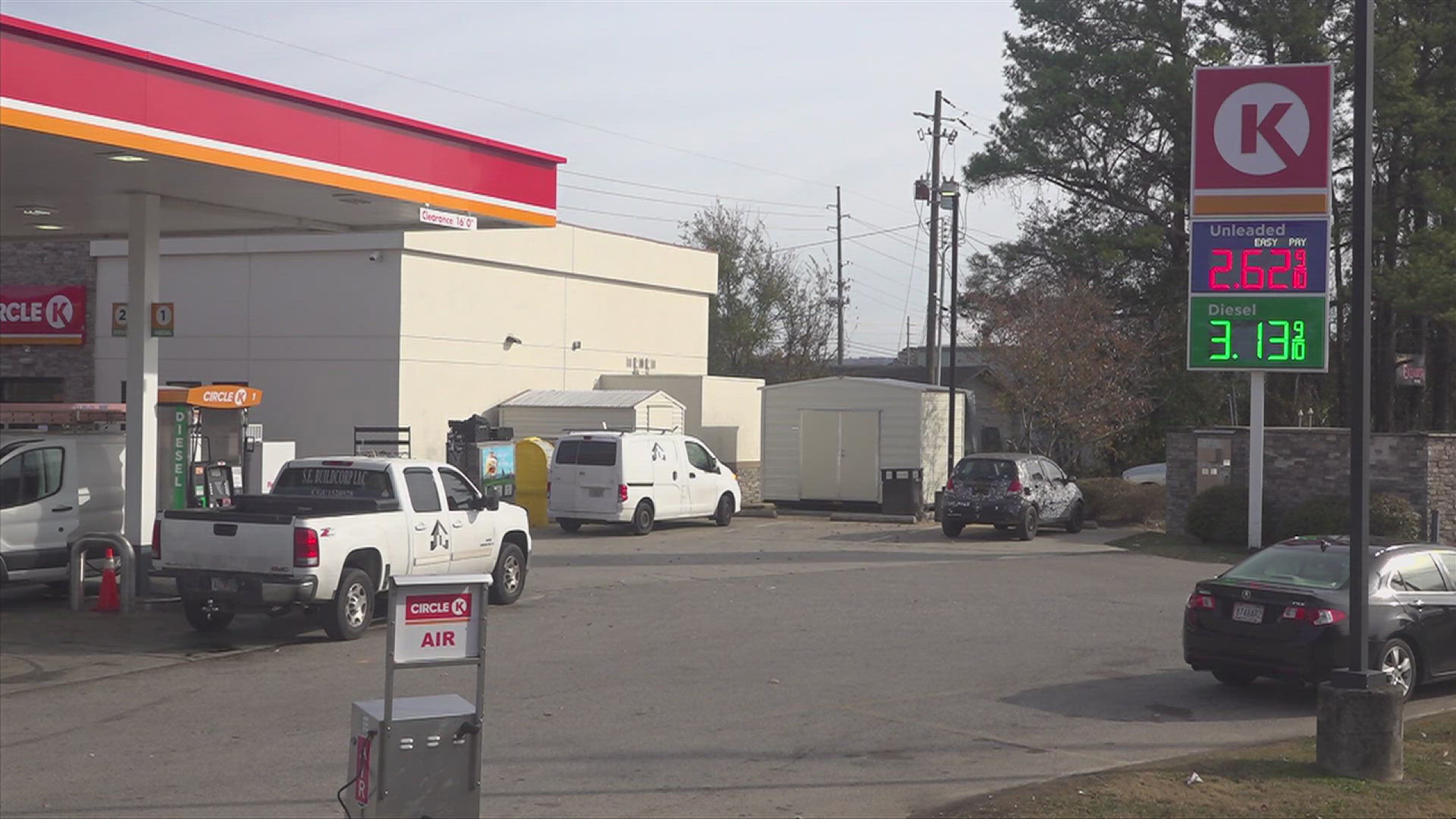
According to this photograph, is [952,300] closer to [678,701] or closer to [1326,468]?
[1326,468]

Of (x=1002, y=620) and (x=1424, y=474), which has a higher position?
(x=1424, y=474)

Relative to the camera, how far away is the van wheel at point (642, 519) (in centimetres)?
2900

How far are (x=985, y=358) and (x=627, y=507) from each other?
55.5ft

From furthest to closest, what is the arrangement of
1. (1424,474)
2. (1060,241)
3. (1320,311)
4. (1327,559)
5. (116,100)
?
1. (1060,241)
2. (1424,474)
3. (1320,311)
4. (116,100)
5. (1327,559)

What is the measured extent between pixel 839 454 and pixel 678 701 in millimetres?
23032

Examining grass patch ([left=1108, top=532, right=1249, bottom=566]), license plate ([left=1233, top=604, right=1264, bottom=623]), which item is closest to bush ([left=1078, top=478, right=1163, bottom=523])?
grass patch ([left=1108, top=532, right=1249, bottom=566])

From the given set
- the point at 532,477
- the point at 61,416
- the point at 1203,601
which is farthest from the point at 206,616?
the point at 532,477

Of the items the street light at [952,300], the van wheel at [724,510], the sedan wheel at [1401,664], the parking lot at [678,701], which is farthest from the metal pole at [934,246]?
the sedan wheel at [1401,664]

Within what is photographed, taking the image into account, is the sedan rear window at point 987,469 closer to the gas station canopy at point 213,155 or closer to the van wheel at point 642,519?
the van wheel at point 642,519

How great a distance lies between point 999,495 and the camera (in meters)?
28.9

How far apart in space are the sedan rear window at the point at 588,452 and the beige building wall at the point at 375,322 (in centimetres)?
744

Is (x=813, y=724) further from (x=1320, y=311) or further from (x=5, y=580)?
(x=1320, y=311)

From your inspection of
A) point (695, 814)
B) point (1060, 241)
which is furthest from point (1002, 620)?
point (1060, 241)

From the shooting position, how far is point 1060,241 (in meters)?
45.3
